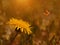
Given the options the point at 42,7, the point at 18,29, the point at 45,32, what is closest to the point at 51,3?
the point at 42,7

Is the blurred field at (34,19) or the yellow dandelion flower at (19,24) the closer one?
the yellow dandelion flower at (19,24)

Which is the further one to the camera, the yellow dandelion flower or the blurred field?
the blurred field

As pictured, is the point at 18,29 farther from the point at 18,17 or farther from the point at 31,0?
the point at 31,0

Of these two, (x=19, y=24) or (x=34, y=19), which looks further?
(x=34, y=19)

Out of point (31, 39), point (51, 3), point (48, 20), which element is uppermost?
point (51, 3)

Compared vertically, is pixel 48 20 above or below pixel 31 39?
above

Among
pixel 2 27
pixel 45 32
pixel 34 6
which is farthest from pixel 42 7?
pixel 2 27

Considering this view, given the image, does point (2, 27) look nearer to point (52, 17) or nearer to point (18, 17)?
point (18, 17)

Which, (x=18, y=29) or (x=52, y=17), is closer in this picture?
(x=18, y=29)

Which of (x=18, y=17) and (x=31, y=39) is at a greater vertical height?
(x=18, y=17)
